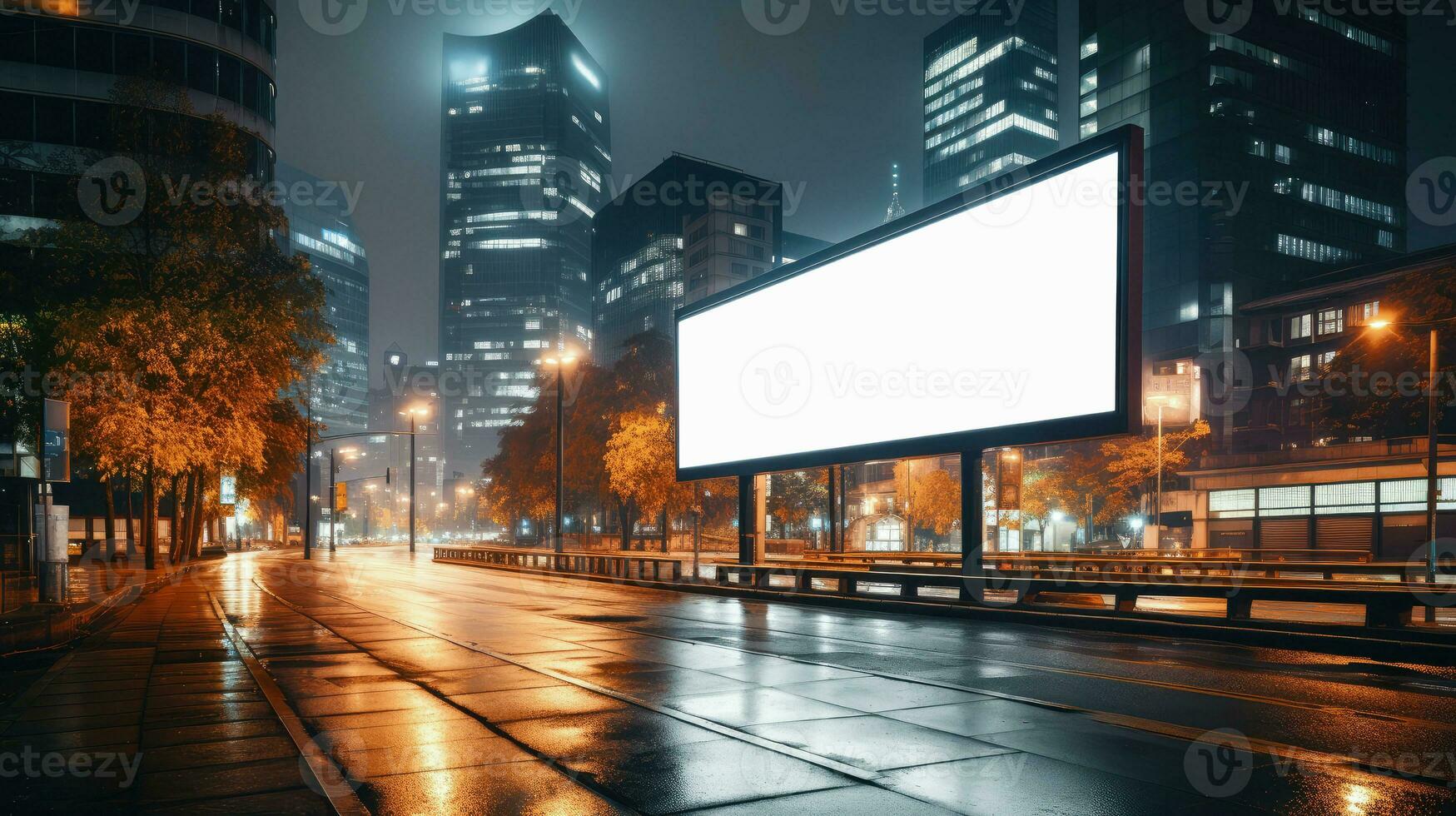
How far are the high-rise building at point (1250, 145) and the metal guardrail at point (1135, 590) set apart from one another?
3461 inches

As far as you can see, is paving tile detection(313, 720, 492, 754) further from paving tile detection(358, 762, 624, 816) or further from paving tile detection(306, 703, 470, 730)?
paving tile detection(358, 762, 624, 816)

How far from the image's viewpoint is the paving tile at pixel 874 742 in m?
6.80

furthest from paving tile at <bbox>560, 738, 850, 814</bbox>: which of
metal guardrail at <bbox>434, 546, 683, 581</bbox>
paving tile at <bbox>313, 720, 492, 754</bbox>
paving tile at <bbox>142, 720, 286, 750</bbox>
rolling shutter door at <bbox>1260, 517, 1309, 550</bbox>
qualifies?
rolling shutter door at <bbox>1260, 517, 1309, 550</bbox>

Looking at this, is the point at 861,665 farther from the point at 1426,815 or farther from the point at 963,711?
the point at 1426,815

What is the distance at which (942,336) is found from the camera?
19781 millimetres

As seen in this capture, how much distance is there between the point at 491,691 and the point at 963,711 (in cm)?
456

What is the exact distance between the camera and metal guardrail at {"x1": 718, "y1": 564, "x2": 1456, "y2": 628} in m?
13.3

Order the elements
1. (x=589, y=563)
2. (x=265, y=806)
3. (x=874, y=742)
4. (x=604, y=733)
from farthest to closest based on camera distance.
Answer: (x=589, y=563), (x=604, y=733), (x=874, y=742), (x=265, y=806)

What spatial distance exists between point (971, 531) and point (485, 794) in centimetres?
1545

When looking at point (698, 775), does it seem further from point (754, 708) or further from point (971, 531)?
point (971, 531)

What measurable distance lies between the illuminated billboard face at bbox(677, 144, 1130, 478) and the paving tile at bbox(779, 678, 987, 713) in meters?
8.36

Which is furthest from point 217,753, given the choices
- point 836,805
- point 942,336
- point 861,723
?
point 942,336

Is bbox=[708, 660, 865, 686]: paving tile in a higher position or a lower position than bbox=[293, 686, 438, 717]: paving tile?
lower

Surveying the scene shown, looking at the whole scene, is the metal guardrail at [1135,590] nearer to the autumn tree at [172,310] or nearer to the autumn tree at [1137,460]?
the autumn tree at [172,310]
